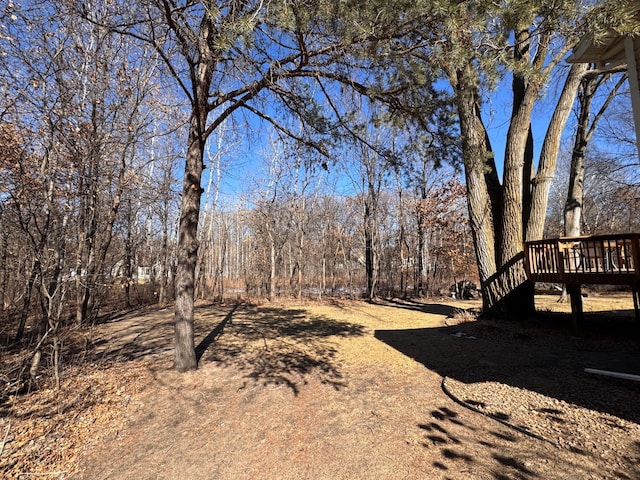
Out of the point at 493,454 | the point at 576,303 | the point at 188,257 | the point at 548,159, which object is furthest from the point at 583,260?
the point at 188,257

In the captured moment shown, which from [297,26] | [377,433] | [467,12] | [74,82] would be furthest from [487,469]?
[74,82]

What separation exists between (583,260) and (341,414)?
21.3 feet

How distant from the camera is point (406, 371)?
457 centimetres

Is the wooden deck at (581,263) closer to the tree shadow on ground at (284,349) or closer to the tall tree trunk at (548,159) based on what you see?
the tall tree trunk at (548,159)

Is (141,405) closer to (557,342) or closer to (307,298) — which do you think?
(557,342)

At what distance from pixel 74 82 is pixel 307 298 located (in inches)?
505

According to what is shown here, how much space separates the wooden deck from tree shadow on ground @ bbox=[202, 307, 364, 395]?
4.52m

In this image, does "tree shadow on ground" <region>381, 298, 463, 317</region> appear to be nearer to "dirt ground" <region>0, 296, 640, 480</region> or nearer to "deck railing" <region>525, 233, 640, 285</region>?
"deck railing" <region>525, 233, 640, 285</region>

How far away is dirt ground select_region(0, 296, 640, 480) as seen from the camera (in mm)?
2434

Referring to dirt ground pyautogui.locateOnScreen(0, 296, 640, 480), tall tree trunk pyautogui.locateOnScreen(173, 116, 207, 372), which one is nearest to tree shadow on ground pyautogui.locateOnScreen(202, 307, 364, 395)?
dirt ground pyautogui.locateOnScreen(0, 296, 640, 480)

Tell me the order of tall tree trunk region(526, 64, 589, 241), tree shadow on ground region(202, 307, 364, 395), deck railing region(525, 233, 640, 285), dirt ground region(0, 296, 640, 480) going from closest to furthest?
dirt ground region(0, 296, 640, 480), tree shadow on ground region(202, 307, 364, 395), deck railing region(525, 233, 640, 285), tall tree trunk region(526, 64, 589, 241)

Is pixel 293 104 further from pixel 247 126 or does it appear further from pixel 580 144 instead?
pixel 580 144

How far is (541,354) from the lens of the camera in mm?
5105

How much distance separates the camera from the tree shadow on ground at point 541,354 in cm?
340
